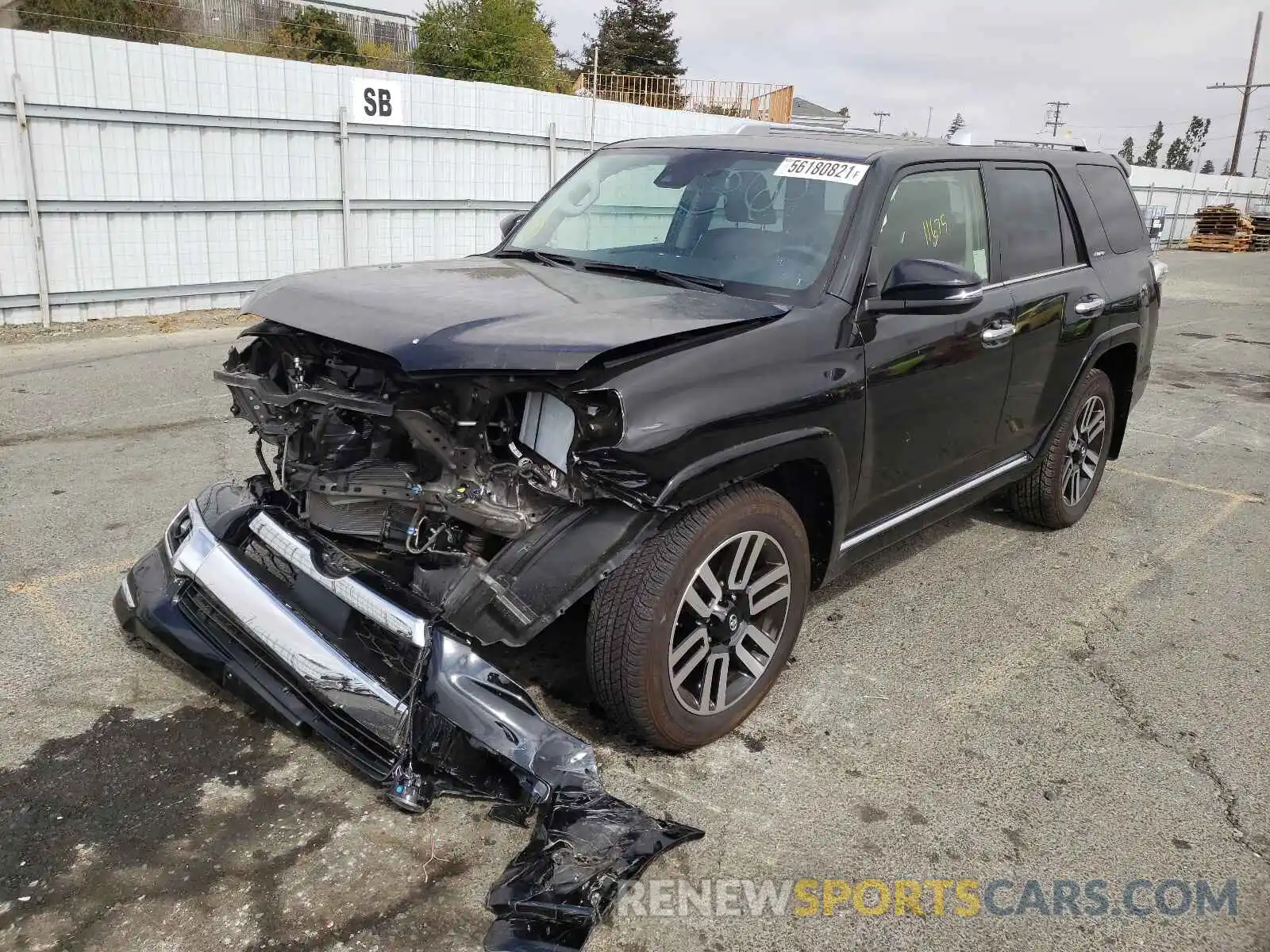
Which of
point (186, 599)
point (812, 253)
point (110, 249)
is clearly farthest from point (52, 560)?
point (110, 249)

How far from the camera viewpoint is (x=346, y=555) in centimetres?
304

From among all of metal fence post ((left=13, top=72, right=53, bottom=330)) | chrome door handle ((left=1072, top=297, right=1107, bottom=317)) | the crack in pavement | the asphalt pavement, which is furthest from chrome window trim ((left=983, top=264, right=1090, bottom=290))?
metal fence post ((left=13, top=72, right=53, bottom=330))

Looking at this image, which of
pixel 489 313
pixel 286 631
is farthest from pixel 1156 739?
pixel 286 631

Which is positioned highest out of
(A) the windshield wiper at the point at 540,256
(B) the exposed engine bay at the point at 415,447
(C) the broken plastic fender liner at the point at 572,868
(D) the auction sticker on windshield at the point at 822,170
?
(D) the auction sticker on windshield at the point at 822,170

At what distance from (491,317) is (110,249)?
9229 mm

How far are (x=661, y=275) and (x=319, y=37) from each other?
2619 centimetres

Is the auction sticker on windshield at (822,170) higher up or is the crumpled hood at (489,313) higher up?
the auction sticker on windshield at (822,170)

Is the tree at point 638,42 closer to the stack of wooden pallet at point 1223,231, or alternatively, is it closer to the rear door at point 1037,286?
the stack of wooden pallet at point 1223,231

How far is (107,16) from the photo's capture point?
21469 millimetres

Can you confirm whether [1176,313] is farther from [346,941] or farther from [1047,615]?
[346,941]

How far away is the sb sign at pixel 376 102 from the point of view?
11828mm

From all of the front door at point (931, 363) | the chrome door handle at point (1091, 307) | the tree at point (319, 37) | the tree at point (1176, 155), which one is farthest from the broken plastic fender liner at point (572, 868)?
the tree at point (1176, 155)

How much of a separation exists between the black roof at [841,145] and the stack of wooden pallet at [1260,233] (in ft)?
111

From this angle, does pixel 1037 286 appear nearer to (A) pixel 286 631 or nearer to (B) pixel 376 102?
(A) pixel 286 631
